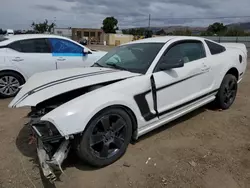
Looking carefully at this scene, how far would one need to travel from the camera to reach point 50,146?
9.53 ft

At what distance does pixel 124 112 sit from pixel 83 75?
828 millimetres

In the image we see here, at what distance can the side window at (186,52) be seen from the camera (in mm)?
4031

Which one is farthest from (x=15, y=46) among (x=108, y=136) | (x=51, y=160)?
(x=51, y=160)

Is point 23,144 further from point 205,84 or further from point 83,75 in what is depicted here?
point 205,84

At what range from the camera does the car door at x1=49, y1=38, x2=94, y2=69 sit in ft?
22.1

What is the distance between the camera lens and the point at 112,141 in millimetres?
3262

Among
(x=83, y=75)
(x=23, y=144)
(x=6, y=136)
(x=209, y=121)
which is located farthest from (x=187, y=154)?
(x=6, y=136)

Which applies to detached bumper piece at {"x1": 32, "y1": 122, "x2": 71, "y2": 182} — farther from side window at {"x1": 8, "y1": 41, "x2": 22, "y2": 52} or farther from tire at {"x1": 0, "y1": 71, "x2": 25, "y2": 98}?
side window at {"x1": 8, "y1": 41, "x2": 22, "y2": 52}

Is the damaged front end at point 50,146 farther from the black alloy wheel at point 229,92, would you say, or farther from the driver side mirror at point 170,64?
the black alloy wheel at point 229,92

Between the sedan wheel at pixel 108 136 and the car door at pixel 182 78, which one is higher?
the car door at pixel 182 78

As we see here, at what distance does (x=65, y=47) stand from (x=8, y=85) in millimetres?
1710

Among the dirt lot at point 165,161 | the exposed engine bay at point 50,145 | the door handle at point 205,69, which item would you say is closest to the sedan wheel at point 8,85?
the dirt lot at point 165,161

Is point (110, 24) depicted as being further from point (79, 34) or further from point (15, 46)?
point (15, 46)

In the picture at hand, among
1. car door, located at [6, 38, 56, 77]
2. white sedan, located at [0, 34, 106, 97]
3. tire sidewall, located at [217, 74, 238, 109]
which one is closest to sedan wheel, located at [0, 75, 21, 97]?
white sedan, located at [0, 34, 106, 97]
